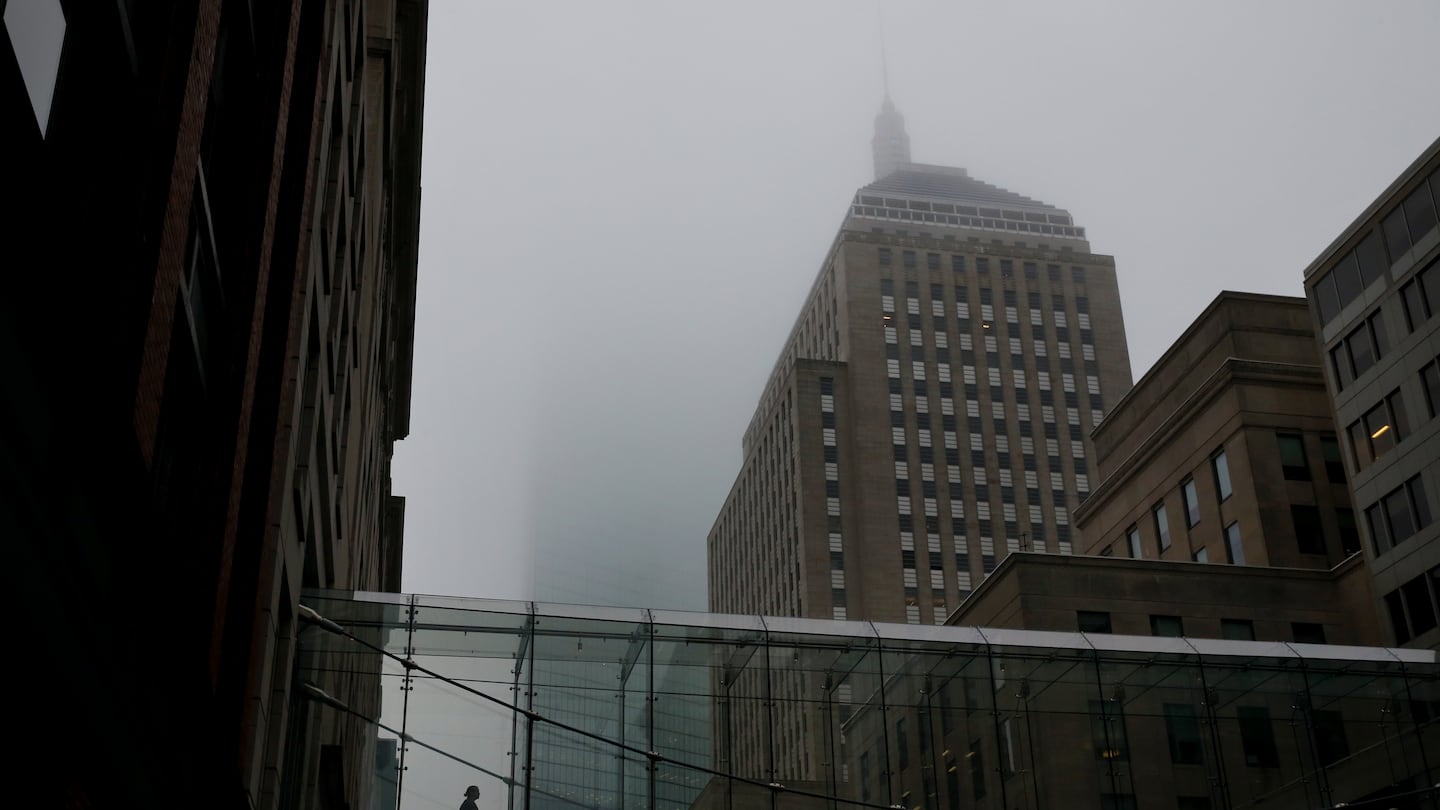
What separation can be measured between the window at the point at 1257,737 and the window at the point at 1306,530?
2493cm

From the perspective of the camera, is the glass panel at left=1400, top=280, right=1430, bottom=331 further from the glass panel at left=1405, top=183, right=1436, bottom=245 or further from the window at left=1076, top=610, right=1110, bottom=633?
the window at left=1076, top=610, right=1110, bottom=633

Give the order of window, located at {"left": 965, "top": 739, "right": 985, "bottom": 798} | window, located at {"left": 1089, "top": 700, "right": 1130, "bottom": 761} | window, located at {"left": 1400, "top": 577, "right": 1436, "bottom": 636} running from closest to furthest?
window, located at {"left": 965, "top": 739, "right": 985, "bottom": 798}
window, located at {"left": 1089, "top": 700, "right": 1130, "bottom": 761}
window, located at {"left": 1400, "top": 577, "right": 1436, "bottom": 636}

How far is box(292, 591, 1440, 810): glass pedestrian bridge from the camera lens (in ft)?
86.2

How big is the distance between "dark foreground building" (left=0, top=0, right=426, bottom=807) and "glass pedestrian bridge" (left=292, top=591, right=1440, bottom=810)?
1.18 meters

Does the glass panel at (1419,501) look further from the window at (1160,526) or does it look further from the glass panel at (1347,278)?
the window at (1160,526)

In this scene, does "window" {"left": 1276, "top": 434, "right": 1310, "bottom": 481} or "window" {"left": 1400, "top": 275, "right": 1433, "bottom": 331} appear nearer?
"window" {"left": 1400, "top": 275, "right": 1433, "bottom": 331}

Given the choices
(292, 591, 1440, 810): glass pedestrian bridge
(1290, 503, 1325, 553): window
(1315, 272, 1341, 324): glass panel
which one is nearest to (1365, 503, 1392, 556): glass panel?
(1290, 503, 1325, 553): window

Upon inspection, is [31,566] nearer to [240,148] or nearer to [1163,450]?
[240,148]

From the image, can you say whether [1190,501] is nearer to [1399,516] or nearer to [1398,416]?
[1399,516]

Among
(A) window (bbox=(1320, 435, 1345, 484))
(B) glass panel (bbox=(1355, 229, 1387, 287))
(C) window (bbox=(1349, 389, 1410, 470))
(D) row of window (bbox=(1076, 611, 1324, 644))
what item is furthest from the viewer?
(A) window (bbox=(1320, 435, 1345, 484))

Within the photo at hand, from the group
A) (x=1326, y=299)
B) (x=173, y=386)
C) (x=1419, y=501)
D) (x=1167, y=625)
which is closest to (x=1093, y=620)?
(x=1167, y=625)

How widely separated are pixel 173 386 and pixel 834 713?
17297 millimetres

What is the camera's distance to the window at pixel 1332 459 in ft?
184

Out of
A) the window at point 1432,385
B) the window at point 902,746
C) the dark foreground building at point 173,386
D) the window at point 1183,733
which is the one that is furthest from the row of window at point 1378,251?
the dark foreground building at point 173,386
